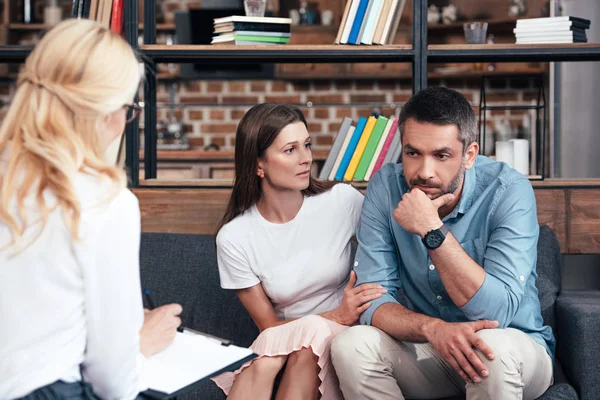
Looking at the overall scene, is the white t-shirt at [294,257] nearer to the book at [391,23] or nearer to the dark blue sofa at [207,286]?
the dark blue sofa at [207,286]

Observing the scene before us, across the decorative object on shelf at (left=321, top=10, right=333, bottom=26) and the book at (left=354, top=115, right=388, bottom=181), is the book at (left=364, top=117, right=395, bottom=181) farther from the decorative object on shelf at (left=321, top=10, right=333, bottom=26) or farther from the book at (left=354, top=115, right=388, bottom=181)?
the decorative object on shelf at (left=321, top=10, right=333, bottom=26)

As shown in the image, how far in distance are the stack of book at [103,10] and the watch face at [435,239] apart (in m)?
1.43

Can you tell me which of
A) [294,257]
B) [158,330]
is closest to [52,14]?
[294,257]

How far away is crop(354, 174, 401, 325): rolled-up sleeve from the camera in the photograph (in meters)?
2.16

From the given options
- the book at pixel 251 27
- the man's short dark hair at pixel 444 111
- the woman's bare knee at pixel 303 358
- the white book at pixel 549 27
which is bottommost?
the woman's bare knee at pixel 303 358

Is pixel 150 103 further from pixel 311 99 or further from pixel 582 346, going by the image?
pixel 311 99

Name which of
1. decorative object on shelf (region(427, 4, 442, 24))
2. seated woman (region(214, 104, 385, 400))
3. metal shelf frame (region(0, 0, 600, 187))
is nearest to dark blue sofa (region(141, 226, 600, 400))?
seated woman (region(214, 104, 385, 400))

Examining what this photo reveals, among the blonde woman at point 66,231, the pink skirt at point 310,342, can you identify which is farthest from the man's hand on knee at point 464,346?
the blonde woman at point 66,231

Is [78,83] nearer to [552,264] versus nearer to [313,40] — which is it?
[552,264]

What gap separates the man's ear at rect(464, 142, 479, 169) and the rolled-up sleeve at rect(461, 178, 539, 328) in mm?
120

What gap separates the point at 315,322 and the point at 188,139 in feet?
13.0

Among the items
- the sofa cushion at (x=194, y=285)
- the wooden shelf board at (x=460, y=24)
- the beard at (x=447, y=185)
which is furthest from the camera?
the wooden shelf board at (x=460, y=24)

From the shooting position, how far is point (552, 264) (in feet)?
8.18

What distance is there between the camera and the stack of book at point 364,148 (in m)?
2.78
